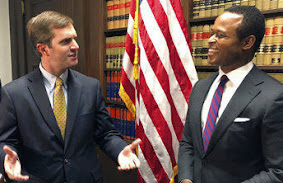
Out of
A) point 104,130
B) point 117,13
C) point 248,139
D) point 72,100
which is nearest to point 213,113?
point 248,139

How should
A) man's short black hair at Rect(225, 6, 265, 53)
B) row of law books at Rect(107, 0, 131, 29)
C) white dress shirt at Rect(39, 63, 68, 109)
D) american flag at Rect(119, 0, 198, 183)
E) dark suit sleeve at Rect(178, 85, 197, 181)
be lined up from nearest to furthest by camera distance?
man's short black hair at Rect(225, 6, 265, 53) < dark suit sleeve at Rect(178, 85, 197, 181) < white dress shirt at Rect(39, 63, 68, 109) < american flag at Rect(119, 0, 198, 183) < row of law books at Rect(107, 0, 131, 29)

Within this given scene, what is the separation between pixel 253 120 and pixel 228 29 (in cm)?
47

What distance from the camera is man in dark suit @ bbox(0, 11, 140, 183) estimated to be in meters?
1.38

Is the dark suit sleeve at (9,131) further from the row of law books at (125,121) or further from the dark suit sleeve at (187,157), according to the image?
the row of law books at (125,121)

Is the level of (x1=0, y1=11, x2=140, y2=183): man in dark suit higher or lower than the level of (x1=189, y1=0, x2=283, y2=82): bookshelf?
lower

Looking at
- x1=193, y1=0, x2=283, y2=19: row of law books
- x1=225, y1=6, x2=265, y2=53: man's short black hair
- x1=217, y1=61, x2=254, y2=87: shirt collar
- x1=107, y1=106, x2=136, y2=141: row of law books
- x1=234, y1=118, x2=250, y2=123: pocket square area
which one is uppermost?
x1=193, y1=0, x2=283, y2=19: row of law books

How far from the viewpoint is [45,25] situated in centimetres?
148

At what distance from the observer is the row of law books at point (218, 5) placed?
1802 millimetres

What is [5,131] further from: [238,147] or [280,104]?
[280,104]

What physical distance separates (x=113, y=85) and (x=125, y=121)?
16.9 inches

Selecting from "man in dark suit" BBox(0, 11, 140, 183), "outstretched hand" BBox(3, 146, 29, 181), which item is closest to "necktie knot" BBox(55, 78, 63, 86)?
Answer: "man in dark suit" BBox(0, 11, 140, 183)

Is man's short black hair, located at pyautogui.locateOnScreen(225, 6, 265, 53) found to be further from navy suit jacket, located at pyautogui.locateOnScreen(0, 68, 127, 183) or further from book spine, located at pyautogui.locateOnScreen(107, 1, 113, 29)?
book spine, located at pyautogui.locateOnScreen(107, 1, 113, 29)

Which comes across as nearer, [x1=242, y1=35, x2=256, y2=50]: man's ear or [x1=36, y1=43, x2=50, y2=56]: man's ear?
[x1=242, y1=35, x2=256, y2=50]: man's ear

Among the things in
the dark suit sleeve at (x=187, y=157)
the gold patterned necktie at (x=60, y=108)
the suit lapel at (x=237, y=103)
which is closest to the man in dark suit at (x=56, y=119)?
the gold patterned necktie at (x=60, y=108)
